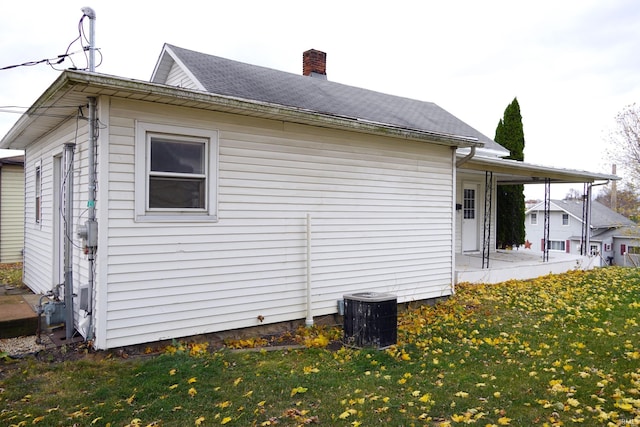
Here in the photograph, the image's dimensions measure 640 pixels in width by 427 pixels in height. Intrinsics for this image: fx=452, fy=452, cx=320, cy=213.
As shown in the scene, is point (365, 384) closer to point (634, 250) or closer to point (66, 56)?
point (66, 56)

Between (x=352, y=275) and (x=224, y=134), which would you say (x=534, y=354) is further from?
(x=224, y=134)

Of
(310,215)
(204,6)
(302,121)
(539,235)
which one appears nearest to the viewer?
(302,121)

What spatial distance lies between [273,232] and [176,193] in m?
1.47

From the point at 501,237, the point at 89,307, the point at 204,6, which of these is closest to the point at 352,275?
the point at 89,307

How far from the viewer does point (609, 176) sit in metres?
14.1

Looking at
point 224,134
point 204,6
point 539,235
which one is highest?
point 204,6

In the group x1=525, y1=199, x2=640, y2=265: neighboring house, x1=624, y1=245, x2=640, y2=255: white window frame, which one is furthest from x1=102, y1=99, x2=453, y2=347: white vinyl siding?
A: x1=525, y1=199, x2=640, y2=265: neighboring house

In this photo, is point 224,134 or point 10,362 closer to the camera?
point 10,362

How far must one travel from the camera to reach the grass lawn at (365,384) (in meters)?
3.67

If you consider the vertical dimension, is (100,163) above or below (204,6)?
below

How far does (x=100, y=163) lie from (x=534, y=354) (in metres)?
5.43

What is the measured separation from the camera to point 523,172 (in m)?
12.2

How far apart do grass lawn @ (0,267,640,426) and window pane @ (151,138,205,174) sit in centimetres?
216

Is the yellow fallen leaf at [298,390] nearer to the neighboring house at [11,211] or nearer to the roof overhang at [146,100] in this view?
the roof overhang at [146,100]
